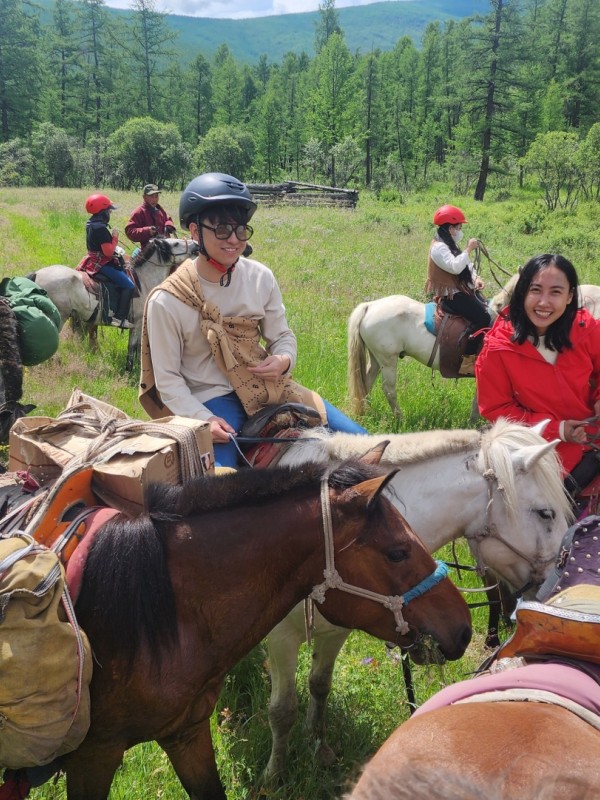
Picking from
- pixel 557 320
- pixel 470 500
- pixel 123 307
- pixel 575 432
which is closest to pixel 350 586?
pixel 470 500

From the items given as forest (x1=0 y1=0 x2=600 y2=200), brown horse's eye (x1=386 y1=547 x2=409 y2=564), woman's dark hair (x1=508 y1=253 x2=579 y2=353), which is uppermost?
forest (x1=0 y1=0 x2=600 y2=200)

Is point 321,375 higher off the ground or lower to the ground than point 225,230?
lower

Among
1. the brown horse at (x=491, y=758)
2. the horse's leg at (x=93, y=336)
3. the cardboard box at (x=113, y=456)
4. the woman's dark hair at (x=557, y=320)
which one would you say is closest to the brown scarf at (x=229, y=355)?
the cardboard box at (x=113, y=456)

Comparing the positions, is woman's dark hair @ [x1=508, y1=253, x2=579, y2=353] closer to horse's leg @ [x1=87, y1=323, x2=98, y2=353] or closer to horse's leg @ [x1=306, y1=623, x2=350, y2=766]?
horse's leg @ [x1=306, y1=623, x2=350, y2=766]

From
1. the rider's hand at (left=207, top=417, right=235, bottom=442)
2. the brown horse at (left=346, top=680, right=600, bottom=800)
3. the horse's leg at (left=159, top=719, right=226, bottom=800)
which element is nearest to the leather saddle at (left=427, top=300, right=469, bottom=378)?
the rider's hand at (left=207, top=417, right=235, bottom=442)

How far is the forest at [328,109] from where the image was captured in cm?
4194

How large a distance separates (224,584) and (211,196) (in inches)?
→ 77.1

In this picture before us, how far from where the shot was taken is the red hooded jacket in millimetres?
3629

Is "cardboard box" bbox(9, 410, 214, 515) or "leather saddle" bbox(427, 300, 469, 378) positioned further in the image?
"leather saddle" bbox(427, 300, 469, 378)

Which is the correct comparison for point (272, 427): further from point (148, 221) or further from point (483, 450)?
point (148, 221)

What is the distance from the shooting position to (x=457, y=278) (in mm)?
7434

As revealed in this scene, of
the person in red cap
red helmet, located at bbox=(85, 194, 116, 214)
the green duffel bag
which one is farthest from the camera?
the person in red cap

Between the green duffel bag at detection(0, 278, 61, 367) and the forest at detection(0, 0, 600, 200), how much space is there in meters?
32.4

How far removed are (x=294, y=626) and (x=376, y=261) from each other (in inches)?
568
